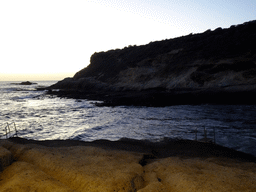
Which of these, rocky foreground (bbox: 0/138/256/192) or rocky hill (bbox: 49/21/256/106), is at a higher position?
rocky hill (bbox: 49/21/256/106)

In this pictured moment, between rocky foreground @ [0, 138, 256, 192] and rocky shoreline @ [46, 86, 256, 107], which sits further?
rocky shoreline @ [46, 86, 256, 107]

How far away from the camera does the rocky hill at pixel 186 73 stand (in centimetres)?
2784

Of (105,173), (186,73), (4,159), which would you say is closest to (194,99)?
(186,73)

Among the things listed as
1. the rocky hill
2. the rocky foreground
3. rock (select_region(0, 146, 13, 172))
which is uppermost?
the rocky hill

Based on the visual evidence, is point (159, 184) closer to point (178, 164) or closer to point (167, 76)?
point (178, 164)

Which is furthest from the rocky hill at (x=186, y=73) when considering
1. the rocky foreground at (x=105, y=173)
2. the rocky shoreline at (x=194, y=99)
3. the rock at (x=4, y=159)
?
the rock at (x=4, y=159)

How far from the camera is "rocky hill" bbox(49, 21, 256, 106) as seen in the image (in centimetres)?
2784

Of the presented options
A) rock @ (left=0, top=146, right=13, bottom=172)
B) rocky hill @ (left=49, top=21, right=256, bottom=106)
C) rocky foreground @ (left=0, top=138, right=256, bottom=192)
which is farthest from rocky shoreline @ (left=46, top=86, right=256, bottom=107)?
rock @ (left=0, top=146, right=13, bottom=172)

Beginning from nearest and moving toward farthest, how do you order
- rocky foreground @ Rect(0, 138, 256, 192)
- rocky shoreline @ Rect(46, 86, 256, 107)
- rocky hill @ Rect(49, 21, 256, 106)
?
rocky foreground @ Rect(0, 138, 256, 192)
rocky shoreline @ Rect(46, 86, 256, 107)
rocky hill @ Rect(49, 21, 256, 106)

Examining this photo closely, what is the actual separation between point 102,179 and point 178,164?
7.42ft

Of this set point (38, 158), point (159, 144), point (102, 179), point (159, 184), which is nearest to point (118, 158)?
point (102, 179)

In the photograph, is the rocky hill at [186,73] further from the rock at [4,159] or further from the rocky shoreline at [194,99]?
the rock at [4,159]

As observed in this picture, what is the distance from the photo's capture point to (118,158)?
586 cm

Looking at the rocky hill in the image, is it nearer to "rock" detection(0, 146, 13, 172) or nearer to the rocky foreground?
the rocky foreground
